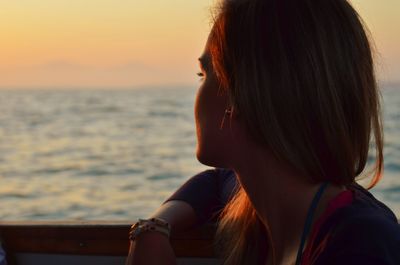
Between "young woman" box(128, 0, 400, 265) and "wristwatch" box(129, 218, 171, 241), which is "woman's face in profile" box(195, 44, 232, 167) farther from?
"wristwatch" box(129, 218, 171, 241)

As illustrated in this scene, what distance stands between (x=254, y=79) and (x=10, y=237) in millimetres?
1086

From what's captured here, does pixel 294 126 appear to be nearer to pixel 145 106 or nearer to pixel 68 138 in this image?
pixel 68 138

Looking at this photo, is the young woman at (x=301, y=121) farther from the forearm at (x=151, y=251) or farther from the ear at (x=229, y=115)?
the forearm at (x=151, y=251)

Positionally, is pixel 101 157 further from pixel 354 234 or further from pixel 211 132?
pixel 354 234

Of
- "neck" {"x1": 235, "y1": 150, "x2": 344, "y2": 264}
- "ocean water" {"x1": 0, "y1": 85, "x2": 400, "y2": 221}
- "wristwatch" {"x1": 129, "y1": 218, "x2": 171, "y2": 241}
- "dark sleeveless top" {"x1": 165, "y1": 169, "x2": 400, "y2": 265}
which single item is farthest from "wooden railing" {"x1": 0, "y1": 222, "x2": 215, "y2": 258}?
"ocean water" {"x1": 0, "y1": 85, "x2": 400, "y2": 221}

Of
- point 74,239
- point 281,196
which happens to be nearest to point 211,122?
point 281,196

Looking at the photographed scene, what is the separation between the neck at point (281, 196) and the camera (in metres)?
1.10

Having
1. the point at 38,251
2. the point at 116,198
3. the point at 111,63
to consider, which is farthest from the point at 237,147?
the point at 111,63

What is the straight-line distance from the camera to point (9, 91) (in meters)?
23.8

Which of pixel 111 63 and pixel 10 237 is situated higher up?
pixel 10 237

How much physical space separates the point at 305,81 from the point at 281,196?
19cm

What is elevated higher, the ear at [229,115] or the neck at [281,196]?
the ear at [229,115]

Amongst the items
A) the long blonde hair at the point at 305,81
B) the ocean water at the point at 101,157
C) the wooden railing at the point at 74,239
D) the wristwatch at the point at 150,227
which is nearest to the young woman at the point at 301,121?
the long blonde hair at the point at 305,81

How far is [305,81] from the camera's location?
1.03 meters
